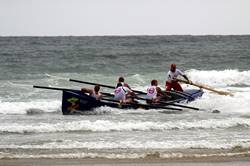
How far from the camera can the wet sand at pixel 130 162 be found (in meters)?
8.21

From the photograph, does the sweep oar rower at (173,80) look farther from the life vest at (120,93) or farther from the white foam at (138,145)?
the white foam at (138,145)

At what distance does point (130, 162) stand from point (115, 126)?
4.00 metres

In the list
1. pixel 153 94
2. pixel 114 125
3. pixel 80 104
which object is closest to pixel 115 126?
pixel 114 125

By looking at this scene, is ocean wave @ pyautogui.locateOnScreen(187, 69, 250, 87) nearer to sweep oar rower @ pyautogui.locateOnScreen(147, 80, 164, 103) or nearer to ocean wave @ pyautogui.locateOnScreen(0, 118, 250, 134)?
sweep oar rower @ pyautogui.locateOnScreen(147, 80, 164, 103)

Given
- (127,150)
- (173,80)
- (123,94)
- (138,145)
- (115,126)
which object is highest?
(173,80)

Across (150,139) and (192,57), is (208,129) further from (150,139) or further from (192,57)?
(192,57)

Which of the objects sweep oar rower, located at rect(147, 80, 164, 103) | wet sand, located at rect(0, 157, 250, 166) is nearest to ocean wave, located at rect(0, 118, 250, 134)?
wet sand, located at rect(0, 157, 250, 166)

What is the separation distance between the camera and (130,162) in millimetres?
8391

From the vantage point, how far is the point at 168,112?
15.4 meters

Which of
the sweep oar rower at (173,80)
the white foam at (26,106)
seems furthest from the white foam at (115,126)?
the sweep oar rower at (173,80)

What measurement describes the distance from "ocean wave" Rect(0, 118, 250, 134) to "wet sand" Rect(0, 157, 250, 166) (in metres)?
3.31

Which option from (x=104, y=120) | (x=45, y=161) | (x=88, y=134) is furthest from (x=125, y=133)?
(x=45, y=161)

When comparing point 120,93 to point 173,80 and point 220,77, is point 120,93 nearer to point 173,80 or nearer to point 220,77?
point 173,80

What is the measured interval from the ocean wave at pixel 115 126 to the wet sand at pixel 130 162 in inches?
130
